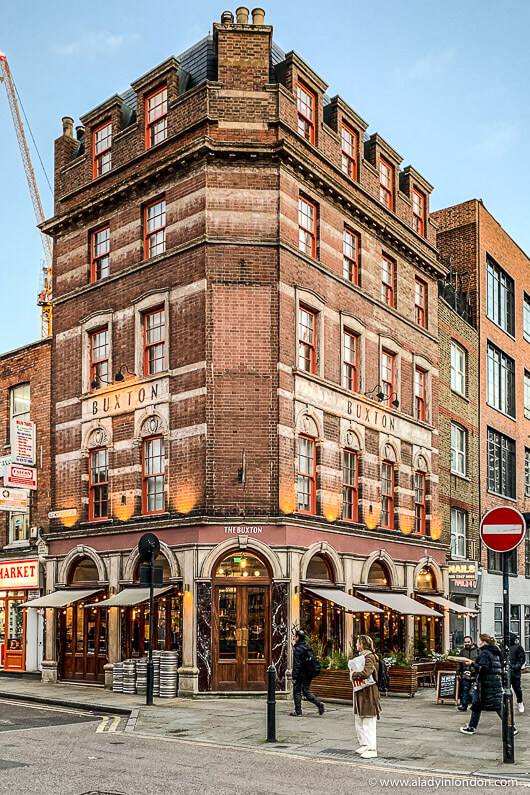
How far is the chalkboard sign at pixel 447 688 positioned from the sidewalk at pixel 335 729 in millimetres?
195

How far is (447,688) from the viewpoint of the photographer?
1995cm

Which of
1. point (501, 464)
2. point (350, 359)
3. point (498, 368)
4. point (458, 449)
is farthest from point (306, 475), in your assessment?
point (498, 368)

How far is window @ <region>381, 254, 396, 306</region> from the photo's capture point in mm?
28938

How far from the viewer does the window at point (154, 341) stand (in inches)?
963

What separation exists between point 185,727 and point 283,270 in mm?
11795

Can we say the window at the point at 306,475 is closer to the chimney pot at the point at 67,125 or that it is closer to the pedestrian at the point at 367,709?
the pedestrian at the point at 367,709

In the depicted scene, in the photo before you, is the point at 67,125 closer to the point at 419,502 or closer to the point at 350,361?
the point at 350,361

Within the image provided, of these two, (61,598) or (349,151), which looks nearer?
(61,598)

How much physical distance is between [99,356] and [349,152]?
386 inches

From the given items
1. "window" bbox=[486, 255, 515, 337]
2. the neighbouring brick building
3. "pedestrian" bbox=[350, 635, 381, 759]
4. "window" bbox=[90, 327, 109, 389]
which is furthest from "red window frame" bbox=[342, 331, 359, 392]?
"pedestrian" bbox=[350, 635, 381, 759]

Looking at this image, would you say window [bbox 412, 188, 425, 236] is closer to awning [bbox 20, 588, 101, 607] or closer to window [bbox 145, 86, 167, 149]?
window [bbox 145, 86, 167, 149]

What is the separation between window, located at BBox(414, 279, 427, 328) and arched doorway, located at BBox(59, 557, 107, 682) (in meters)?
13.8

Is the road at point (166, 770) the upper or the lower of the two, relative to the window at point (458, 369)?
lower

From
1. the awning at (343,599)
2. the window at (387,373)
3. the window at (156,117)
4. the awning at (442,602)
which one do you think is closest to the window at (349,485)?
the awning at (343,599)
